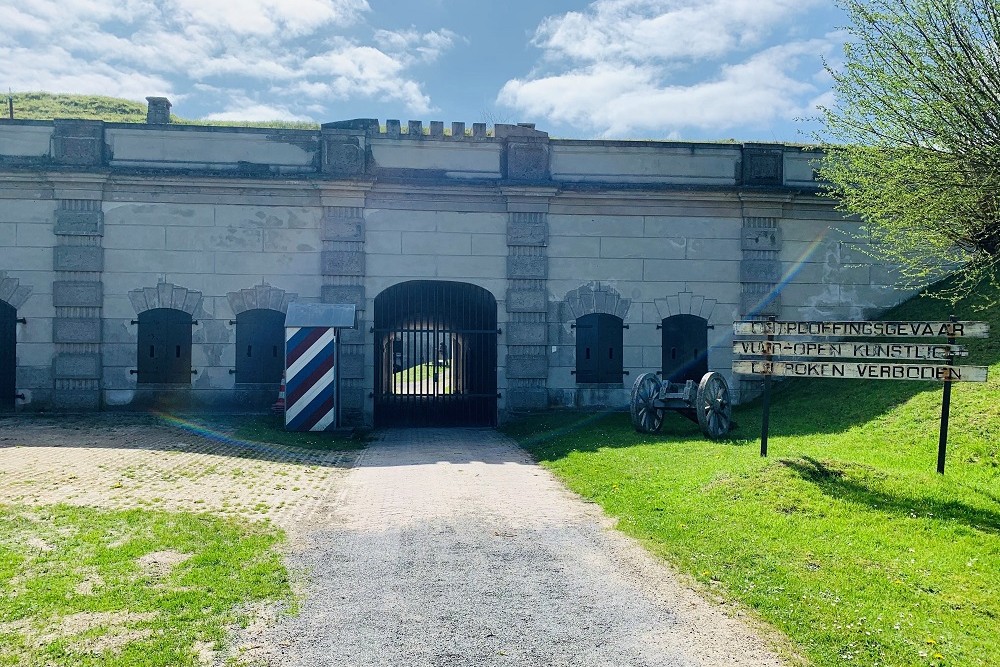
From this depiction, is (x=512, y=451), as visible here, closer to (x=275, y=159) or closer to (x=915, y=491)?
(x=915, y=491)

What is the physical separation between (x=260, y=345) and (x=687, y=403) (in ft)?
27.5

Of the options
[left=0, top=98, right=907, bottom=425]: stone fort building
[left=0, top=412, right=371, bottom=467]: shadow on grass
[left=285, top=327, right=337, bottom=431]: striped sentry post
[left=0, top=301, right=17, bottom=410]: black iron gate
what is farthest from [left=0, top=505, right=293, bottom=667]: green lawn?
[left=0, top=301, right=17, bottom=410]: black iron gate

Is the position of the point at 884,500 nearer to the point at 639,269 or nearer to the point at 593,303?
the point at 593,303

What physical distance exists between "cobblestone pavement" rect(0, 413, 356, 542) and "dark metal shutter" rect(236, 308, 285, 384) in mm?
1646

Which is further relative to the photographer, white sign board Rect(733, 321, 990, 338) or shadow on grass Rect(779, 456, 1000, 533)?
white sign board Rect(733, 321, 990, 338)

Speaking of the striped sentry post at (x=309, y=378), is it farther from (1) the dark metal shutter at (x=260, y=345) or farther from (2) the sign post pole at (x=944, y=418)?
(2) the sign post pole at (x=944, y=418)

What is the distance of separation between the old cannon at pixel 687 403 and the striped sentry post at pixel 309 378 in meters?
5.42

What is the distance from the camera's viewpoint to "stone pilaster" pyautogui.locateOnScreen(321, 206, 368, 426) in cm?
1339

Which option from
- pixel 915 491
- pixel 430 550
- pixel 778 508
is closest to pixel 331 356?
pixel 430 550

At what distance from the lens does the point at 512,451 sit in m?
10.9

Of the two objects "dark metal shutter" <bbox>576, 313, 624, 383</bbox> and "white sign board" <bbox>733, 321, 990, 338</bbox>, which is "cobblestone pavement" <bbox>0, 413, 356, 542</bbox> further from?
"dark metal shutter" <bbox>576, 313, 624, 383</bbox>

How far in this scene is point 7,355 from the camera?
1335cm

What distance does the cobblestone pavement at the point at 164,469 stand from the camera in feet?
21.8

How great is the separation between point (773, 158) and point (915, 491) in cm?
954
